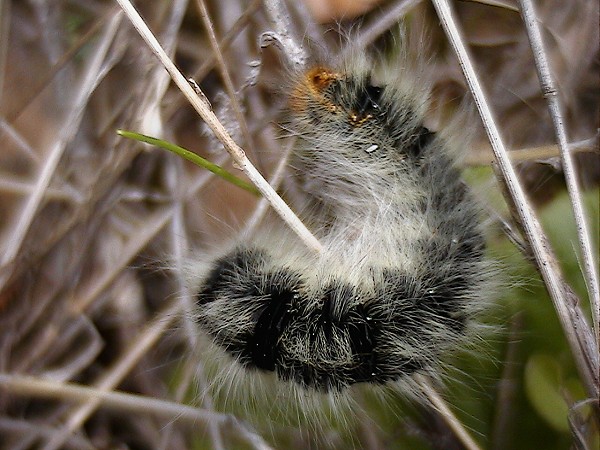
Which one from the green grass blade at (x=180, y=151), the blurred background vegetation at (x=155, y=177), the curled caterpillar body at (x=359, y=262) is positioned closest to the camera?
the curled caterpillar body at (x=359, y=262)

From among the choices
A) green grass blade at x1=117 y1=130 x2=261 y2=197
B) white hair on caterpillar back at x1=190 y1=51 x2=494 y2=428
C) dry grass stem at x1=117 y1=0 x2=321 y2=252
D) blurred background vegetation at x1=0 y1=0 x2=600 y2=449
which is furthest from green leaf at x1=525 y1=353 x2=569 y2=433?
green grass blade at x1=117 y1=130 x2=261 y2=197

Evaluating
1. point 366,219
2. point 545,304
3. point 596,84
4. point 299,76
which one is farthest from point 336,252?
point 596,84

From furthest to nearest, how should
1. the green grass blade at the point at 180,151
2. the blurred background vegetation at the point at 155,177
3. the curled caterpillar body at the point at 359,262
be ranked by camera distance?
1. the blurred background vegetation at the point at 155,177
2. the green grass blade at the point at 180,151
3. the curled caterpillar body at the point at 359,262

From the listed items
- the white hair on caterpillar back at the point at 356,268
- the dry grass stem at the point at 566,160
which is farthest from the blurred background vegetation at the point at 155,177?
the dry grass stem at the point at 566,160

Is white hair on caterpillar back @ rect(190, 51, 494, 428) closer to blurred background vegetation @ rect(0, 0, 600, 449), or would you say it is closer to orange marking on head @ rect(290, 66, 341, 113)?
orange marking on head @ rect(290, 66, 341, 113)

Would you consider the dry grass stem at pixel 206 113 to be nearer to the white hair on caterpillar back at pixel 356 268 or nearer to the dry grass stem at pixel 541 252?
the white hair on caterpillar back at pixel 356 268

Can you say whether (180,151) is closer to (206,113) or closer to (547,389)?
(206,113)

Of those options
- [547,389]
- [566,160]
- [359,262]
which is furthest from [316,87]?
[547,389]

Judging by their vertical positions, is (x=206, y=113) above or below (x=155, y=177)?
above

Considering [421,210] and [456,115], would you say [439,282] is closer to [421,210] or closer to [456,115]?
[421,210]
